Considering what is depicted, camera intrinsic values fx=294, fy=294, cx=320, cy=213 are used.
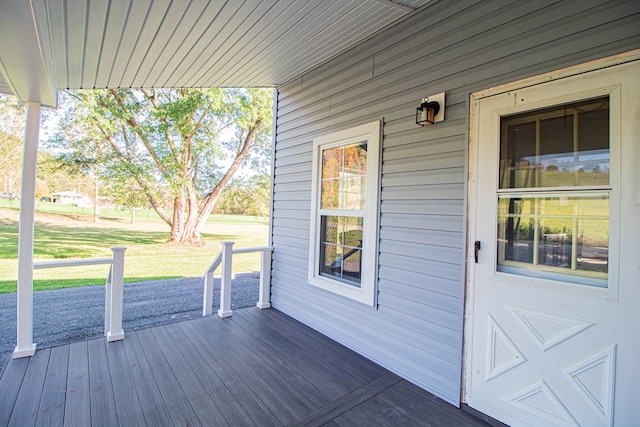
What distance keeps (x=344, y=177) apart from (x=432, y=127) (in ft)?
3.70

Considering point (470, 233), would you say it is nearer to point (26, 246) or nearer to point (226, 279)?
point (226, 279)

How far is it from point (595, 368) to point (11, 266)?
11.9 m

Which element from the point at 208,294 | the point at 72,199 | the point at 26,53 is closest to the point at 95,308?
the point at 208,294

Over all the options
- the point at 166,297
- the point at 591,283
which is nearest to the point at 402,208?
the point at 591,283

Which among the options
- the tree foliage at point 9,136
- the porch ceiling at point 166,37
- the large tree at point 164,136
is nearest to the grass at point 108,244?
the large tree at point 164,136

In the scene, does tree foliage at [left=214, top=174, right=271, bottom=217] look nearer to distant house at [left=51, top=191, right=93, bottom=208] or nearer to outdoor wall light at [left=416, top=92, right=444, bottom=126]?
distant house at [left=51, top=191, right=93, bottom=208]

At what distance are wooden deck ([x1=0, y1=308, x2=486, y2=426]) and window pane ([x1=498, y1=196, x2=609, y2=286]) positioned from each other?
112cm

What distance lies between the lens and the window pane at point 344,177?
3.01 meters

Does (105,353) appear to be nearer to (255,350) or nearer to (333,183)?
(255,350)

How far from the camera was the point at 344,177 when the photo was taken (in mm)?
3221

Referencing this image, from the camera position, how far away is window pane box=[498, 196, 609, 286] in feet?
5.34

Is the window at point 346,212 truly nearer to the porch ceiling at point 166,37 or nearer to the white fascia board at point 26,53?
the porch ceiling at point 166,37

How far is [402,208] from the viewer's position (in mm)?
2543

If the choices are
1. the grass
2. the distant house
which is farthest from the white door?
the distant house
